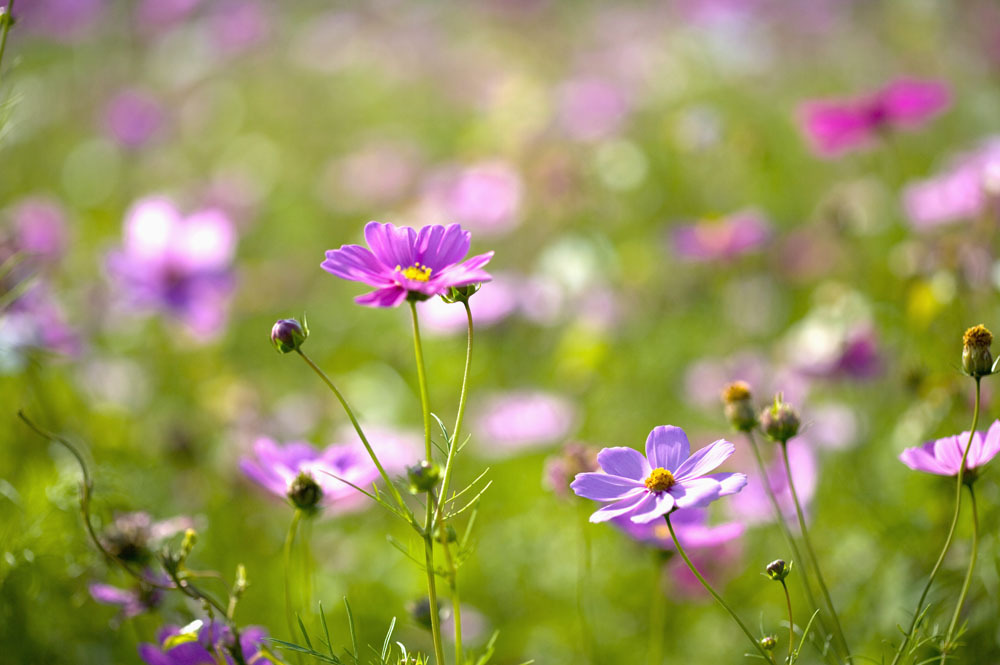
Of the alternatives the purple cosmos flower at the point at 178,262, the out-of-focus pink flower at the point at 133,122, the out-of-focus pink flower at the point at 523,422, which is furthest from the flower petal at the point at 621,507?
the out-of-focus pink flower at the point at 133,122

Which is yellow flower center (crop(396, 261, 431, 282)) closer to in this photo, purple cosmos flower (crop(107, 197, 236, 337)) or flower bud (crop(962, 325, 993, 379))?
flower bud (crop(962, 325, 993, 379))

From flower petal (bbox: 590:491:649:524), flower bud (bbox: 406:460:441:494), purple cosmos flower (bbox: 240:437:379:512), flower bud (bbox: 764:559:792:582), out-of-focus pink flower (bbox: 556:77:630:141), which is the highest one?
flower bud (bbox: 406:460:441:494)

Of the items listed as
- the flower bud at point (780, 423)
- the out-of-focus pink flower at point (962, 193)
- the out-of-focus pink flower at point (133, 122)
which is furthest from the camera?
the out-of-focus pink flower at point (133, 122)

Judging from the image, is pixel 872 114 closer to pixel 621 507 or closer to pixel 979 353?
pixel 979 353

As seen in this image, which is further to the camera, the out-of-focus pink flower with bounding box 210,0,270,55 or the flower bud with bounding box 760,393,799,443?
the out-of-focus pink flower with bounding box 210,0,270,55

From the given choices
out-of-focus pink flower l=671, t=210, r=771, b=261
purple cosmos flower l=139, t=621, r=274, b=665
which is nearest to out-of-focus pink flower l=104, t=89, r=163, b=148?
out-of-focus pink flower l=671, t=210, r=771, b=261

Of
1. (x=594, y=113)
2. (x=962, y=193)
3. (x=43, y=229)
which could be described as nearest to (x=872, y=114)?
(x=962, y=193)

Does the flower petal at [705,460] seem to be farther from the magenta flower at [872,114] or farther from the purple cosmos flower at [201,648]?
the magenta flower at [872,114]
